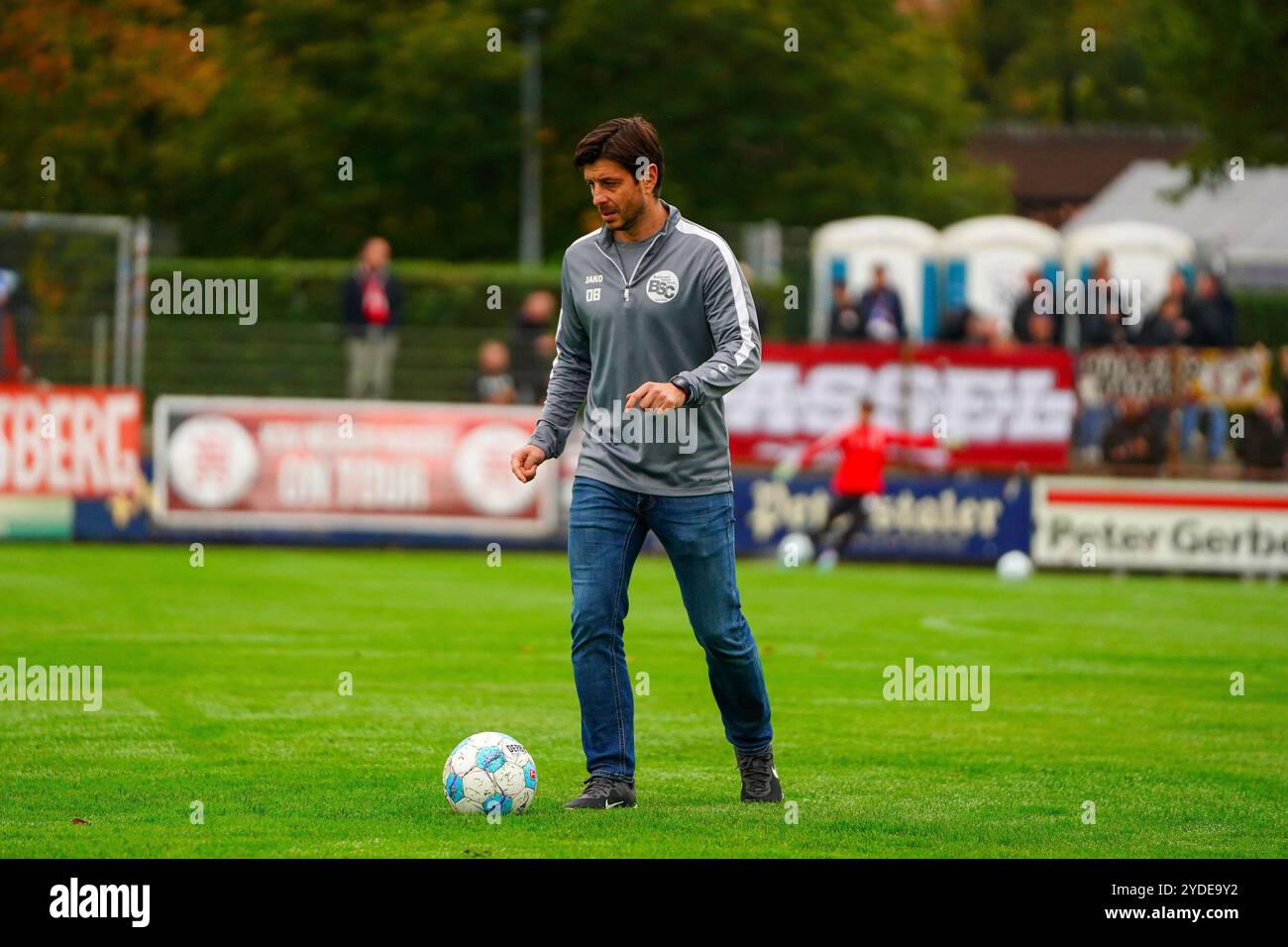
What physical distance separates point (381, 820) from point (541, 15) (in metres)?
35.2

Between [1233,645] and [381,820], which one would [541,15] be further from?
[381,820]

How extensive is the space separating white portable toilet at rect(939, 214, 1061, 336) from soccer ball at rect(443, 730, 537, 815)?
2556 centimetres

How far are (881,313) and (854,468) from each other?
3.42 m

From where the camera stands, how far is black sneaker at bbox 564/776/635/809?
8188 millimetres

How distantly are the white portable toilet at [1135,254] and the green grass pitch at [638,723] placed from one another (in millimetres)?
13668

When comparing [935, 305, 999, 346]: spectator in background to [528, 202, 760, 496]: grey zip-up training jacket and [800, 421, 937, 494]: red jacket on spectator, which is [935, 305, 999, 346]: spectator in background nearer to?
[800, 421, 937, 494]: red jacket on spectator

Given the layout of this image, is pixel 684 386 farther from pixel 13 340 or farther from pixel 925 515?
pixel 13 340

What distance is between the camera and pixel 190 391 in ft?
77.8

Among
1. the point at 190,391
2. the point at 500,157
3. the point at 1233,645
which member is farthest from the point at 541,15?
the point at 1233,645

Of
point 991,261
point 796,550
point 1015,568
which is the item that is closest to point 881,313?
point 796,550

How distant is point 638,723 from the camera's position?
36.0ft
